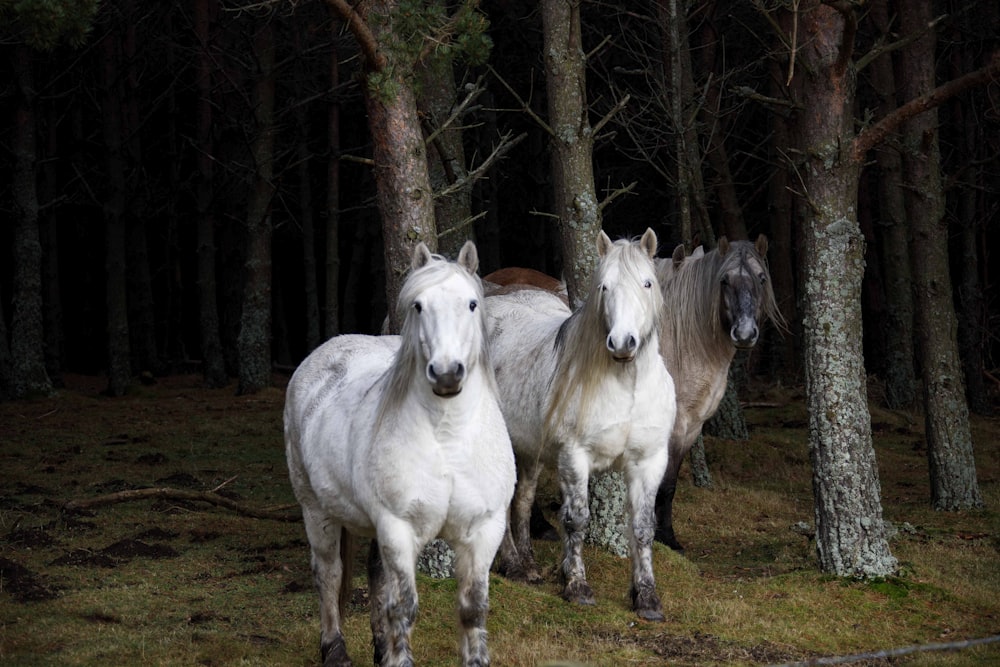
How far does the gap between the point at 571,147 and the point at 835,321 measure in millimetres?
2350

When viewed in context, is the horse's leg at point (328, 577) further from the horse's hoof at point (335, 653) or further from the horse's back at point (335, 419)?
the horse's back at point (335, 419)

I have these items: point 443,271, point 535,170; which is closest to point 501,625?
point 443,271

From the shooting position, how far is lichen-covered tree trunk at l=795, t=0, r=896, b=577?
7.16 metres

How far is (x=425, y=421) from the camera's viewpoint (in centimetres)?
489

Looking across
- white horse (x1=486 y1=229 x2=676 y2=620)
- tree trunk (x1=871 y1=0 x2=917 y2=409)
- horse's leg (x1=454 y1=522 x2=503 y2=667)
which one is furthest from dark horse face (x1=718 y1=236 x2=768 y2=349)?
tree trunk (x1=871 y1=0 x2=917 y2=409)

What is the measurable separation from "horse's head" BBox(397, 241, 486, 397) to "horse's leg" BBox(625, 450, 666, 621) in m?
2.15

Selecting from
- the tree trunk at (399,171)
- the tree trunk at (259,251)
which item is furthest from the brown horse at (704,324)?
the tree trunk at (259,251)

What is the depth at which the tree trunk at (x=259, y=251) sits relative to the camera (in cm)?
1744

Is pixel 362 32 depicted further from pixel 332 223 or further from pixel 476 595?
pixel 332 223

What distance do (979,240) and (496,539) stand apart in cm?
1765

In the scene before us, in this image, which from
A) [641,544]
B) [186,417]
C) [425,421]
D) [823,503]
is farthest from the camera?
[186,417]

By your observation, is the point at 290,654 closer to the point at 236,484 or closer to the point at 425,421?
the point at 425,421

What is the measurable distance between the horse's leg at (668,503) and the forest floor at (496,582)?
219 millimetres

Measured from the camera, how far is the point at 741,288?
8.74m
